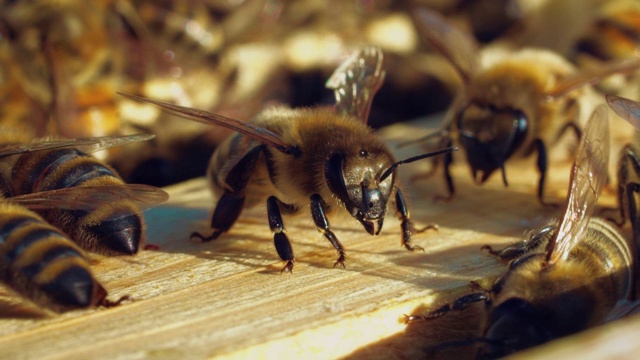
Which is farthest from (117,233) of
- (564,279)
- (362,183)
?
(564,279)

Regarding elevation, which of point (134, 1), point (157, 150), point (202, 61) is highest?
point (134, 1)

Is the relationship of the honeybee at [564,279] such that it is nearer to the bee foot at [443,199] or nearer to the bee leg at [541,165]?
the bee leg at [541,165]

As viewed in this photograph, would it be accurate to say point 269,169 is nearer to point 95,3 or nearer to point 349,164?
point 349,164

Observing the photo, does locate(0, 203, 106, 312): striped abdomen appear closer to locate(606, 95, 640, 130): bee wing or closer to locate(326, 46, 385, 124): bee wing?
locate(326, 46, 385, 124): bee wing

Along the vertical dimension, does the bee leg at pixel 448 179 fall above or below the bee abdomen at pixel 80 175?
below

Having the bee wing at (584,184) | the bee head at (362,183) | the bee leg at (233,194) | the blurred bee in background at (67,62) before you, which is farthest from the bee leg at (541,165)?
the blurred bee in background at (67,62)

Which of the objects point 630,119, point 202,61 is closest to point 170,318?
point 630,119
